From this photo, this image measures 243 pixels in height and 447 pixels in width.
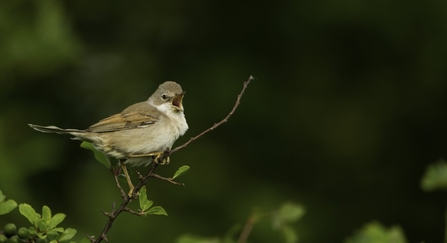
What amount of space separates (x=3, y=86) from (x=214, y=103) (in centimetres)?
281

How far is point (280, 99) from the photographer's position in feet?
32.3

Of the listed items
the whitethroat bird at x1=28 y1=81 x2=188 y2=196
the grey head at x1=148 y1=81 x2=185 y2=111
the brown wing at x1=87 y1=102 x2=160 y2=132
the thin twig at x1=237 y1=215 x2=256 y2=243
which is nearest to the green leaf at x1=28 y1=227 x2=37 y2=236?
the whitethroat bird at x1=28 y1=81 x2=188 y2=196

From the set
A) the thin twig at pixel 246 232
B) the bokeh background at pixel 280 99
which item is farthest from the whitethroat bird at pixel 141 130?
the bokeh background at pixel 280 99

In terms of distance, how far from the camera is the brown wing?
4.57m

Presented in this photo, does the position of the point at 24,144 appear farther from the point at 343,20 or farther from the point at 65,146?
the point at 343,20

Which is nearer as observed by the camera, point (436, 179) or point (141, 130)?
point (436, 179)

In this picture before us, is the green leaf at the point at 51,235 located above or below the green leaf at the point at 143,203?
below

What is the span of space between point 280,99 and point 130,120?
5.27m

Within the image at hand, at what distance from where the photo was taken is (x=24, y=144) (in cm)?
794

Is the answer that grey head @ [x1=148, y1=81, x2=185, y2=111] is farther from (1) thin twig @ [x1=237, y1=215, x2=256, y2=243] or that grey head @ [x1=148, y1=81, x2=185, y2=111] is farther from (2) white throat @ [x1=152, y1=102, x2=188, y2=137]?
(1) thin twig @ [x1=237, y1=215, x2=256, y2=243]

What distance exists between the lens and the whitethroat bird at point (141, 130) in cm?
416

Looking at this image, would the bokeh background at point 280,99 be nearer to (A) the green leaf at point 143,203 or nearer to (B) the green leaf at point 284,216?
(B) the green leaf at point 284,216

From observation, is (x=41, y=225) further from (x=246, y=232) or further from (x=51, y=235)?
(x=246, y=232)

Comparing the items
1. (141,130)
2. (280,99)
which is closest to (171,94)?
(141,130)
